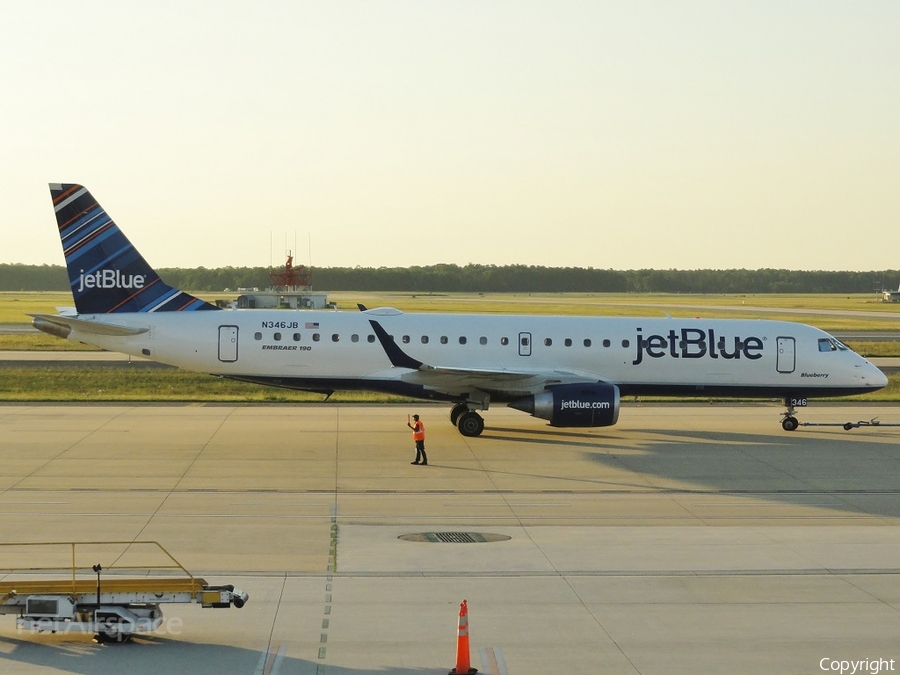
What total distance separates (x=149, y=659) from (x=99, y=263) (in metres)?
20.1

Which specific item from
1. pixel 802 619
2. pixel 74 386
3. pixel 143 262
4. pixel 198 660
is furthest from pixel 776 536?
pixel 74 386

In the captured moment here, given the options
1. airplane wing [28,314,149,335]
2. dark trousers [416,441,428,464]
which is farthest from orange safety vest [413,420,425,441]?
airplane wing [28,314,149,335]

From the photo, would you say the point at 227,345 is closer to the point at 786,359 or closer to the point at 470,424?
the point at 470,424

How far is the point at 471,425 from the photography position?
2908 centimetres

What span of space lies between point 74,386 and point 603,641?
32.6 meters

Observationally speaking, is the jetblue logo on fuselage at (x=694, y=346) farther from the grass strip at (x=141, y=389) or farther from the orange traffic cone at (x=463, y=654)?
the orange traffic cone at (x=463, y=654)

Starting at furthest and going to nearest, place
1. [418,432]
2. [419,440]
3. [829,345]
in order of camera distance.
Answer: [829,345] → [419,440] → [418,432]

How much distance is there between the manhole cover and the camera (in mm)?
17453

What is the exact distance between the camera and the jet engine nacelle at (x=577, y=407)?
89.5 feet

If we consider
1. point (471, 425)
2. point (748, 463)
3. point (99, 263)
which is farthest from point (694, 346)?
point (99, 263)

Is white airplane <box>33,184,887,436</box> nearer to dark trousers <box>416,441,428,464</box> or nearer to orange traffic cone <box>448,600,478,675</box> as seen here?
dark trousers <box>416,441,428,464</box>

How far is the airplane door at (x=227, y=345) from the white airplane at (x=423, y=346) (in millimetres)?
29

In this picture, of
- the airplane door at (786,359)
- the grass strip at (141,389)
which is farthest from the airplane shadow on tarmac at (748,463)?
the grass strip at (141,389)

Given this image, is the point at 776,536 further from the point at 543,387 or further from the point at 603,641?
the point at 543,387
